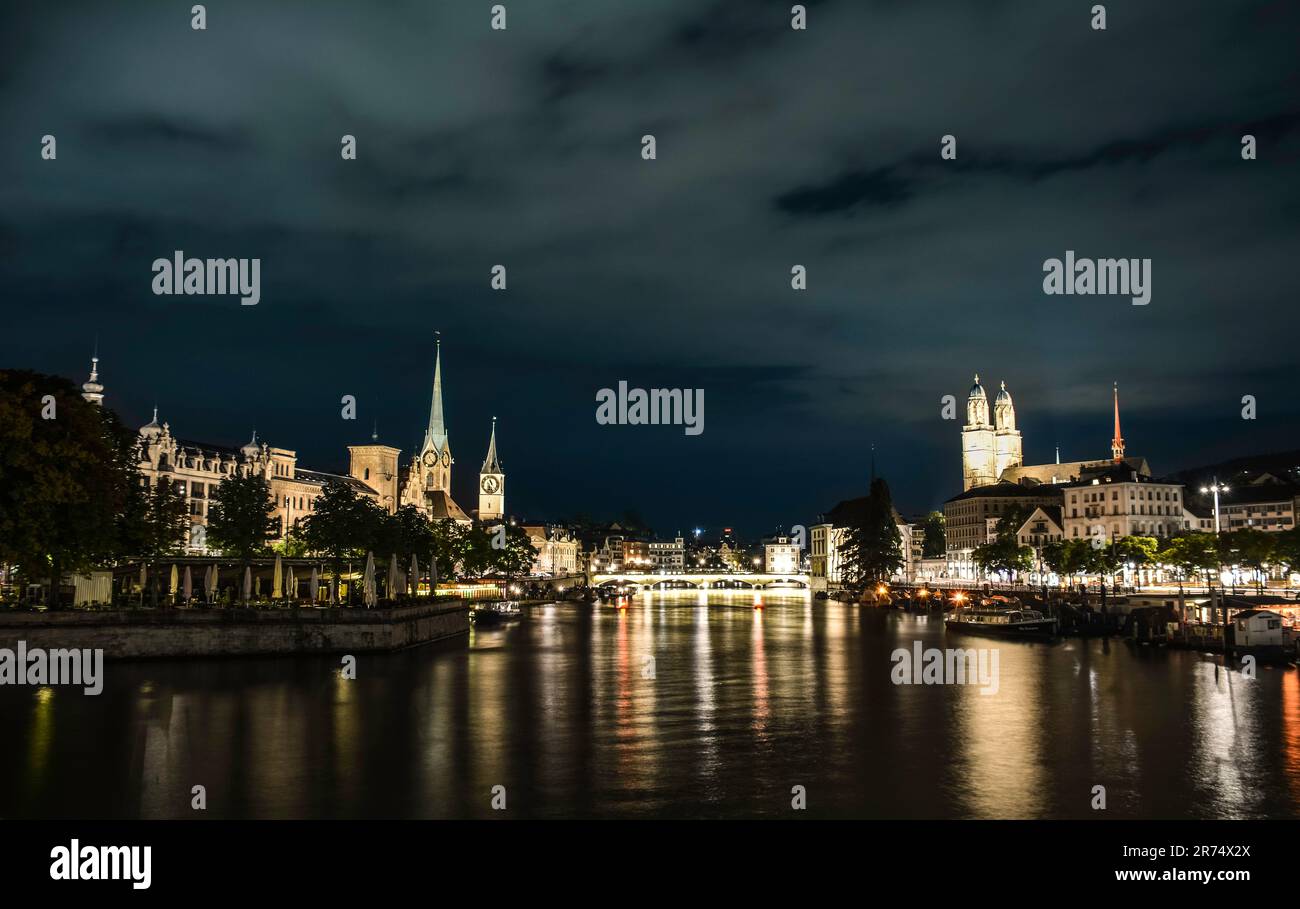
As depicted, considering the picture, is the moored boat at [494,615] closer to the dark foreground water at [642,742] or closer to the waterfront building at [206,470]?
the waterfront building at [206,470]

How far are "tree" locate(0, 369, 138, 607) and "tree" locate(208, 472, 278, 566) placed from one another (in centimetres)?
2367

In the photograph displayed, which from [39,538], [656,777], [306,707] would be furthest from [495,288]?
[656,777]

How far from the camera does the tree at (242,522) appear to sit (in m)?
82.0

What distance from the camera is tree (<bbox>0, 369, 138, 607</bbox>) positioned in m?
47.9

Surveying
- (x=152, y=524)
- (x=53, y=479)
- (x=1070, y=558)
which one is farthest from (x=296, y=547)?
(x=1070, y=558)

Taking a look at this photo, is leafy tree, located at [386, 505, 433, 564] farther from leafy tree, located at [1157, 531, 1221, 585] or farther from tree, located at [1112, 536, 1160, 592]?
tree, located at [1112, 536, 1160, 592]

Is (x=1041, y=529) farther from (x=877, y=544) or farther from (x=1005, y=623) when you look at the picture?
(x=1005, y=623)

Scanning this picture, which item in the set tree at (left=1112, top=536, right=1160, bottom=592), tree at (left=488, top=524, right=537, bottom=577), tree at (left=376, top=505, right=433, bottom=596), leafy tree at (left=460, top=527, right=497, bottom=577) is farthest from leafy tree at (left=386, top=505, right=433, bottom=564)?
tree at (left=1112, top=536, right=1160, bottom=592)

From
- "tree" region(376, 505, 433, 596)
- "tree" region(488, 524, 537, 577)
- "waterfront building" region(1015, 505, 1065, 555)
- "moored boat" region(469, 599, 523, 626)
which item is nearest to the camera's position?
"tree" region(376, 505, 433, 596)

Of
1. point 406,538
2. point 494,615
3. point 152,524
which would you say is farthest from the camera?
point 494,615

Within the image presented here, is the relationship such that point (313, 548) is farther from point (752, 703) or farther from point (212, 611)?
point (752, 703)

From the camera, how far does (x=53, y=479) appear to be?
48.4 metres

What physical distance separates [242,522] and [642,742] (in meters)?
58.0
